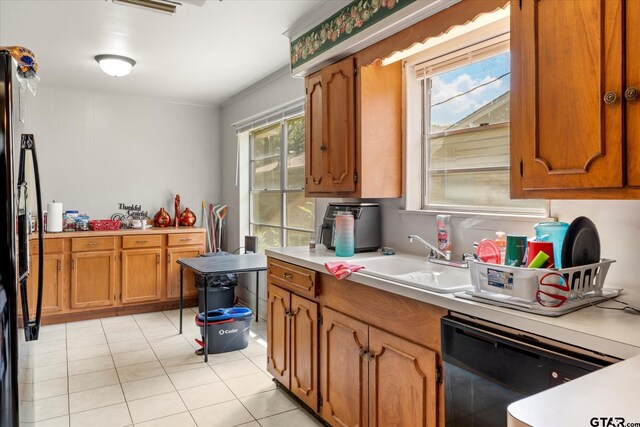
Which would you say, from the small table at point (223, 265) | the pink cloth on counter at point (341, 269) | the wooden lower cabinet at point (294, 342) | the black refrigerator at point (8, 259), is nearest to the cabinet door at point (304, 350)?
the wooden lower cabinet at point (294, 342)

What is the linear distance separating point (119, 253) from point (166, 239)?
49 cm

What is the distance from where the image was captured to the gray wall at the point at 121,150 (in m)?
4.69

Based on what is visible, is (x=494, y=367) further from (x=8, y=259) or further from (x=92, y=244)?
(x=92, y=244)

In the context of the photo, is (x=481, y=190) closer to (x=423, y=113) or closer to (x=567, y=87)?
(x=423, y=113)

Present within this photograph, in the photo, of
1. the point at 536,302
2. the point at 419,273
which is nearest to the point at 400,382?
the point at 419,273

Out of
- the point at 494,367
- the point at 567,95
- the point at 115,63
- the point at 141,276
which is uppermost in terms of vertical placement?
the point at 115,63

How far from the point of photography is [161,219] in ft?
16.6

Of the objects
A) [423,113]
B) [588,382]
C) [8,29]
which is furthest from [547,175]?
[8,29]

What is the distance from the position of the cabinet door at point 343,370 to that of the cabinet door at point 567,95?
100 cm

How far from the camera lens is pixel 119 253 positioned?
452 cm

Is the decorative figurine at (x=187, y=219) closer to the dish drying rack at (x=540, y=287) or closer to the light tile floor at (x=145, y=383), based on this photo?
the light tile floor at (x=145, y=383)

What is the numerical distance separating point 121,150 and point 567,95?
4.84m

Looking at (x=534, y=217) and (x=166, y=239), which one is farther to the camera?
(x=166, y=239)

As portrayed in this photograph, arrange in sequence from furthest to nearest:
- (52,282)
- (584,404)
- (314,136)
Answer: (52,282) < (314,136) < (584,404)
